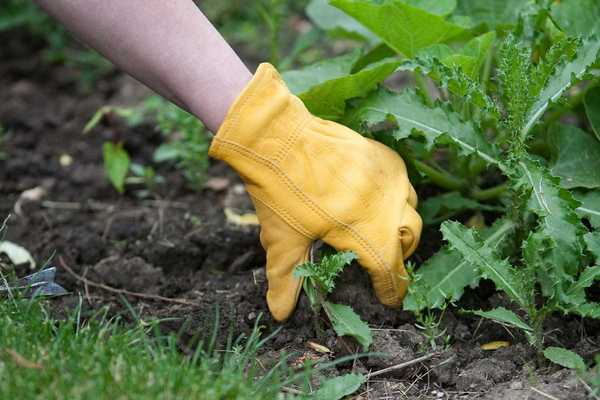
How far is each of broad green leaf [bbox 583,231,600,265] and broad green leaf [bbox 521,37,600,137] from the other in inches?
12.2

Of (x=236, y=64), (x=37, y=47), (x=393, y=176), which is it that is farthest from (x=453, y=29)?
(x=37, y=47)

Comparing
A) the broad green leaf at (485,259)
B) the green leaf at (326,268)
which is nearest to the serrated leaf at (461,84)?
the broad green leaf at (485,259)

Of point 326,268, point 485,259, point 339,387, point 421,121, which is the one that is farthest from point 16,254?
point 485,259

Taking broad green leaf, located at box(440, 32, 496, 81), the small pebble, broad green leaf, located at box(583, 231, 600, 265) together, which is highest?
broad green leaf, located at box(440, 32, 496, 81)

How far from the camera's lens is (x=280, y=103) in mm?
2184

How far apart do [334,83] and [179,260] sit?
81 cm

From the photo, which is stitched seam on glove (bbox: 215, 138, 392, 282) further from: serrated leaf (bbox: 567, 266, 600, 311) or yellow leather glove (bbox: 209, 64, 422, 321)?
serrated leaf (bbox: 567, 266, 600, 311)

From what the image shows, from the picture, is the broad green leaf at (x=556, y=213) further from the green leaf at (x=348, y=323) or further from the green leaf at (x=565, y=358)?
the green leaf at (x=348, y=323)

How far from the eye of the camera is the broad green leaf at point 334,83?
2412 millimetres

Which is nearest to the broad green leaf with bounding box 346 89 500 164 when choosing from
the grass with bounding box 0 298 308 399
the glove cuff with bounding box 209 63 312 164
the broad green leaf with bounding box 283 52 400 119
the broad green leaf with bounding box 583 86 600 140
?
the broad green leaf with bounding box 283 52 400 119

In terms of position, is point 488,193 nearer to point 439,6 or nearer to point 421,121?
point 421,121

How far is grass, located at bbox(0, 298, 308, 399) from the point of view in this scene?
177 centimetres

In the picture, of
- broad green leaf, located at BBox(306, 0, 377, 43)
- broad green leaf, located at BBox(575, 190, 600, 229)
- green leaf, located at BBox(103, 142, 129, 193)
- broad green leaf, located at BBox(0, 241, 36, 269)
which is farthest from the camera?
green leaf, located at BBox(103, 142, 129, 193)

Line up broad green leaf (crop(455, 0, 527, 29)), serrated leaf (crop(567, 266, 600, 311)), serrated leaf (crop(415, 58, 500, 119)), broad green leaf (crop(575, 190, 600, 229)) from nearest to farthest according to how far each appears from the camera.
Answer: serrated leaf (crop(567, 266, 600, 311))
serrated leaf (crop(415, 58, 500, 119))
broad green leaf (crop(575, 190, 600, 229))
broad green leaf (crop(455, 0, 527, 29))
